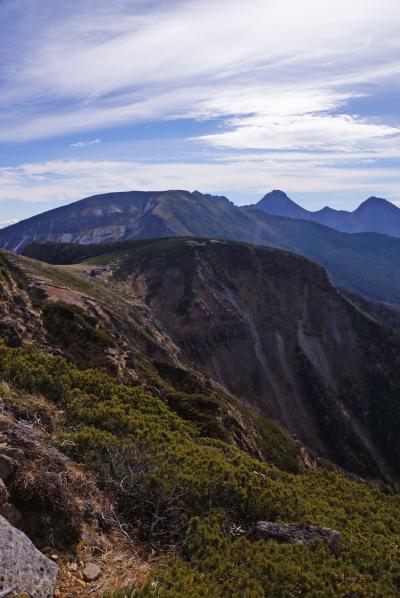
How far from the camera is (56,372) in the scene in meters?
24.5

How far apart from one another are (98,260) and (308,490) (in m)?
121

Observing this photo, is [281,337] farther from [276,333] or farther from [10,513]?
[10,513]

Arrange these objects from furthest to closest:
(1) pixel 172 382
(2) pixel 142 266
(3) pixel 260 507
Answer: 1. (2) pixel 142 266
2. (1) pixel 172 382
3. (3) pixel 260 507

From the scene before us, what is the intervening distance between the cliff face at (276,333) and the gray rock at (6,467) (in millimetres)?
91533

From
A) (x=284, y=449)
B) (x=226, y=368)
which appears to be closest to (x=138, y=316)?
(x=226, y=368)

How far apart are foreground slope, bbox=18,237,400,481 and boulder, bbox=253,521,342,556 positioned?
83.5 metres

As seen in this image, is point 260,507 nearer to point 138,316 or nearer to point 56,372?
point 56,372

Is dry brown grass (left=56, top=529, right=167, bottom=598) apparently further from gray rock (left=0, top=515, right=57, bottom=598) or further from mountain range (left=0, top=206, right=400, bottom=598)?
gray rock (left=0, top=515, right=57, bottom=598)

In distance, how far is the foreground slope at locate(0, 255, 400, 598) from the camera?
13291 mm

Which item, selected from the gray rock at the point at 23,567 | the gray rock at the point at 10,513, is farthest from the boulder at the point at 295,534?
the gray rock at the point at 10,513

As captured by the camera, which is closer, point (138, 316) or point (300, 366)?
point (138, 316)

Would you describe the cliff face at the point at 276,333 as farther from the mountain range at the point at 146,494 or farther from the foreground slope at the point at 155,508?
the foreground slope at the point at 155,508

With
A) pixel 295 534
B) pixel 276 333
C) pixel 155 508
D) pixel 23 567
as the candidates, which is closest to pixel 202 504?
pixel 155 508

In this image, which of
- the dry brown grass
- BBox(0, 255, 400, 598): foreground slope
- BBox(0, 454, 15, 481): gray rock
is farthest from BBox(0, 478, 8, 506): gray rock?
the dry brown grass
